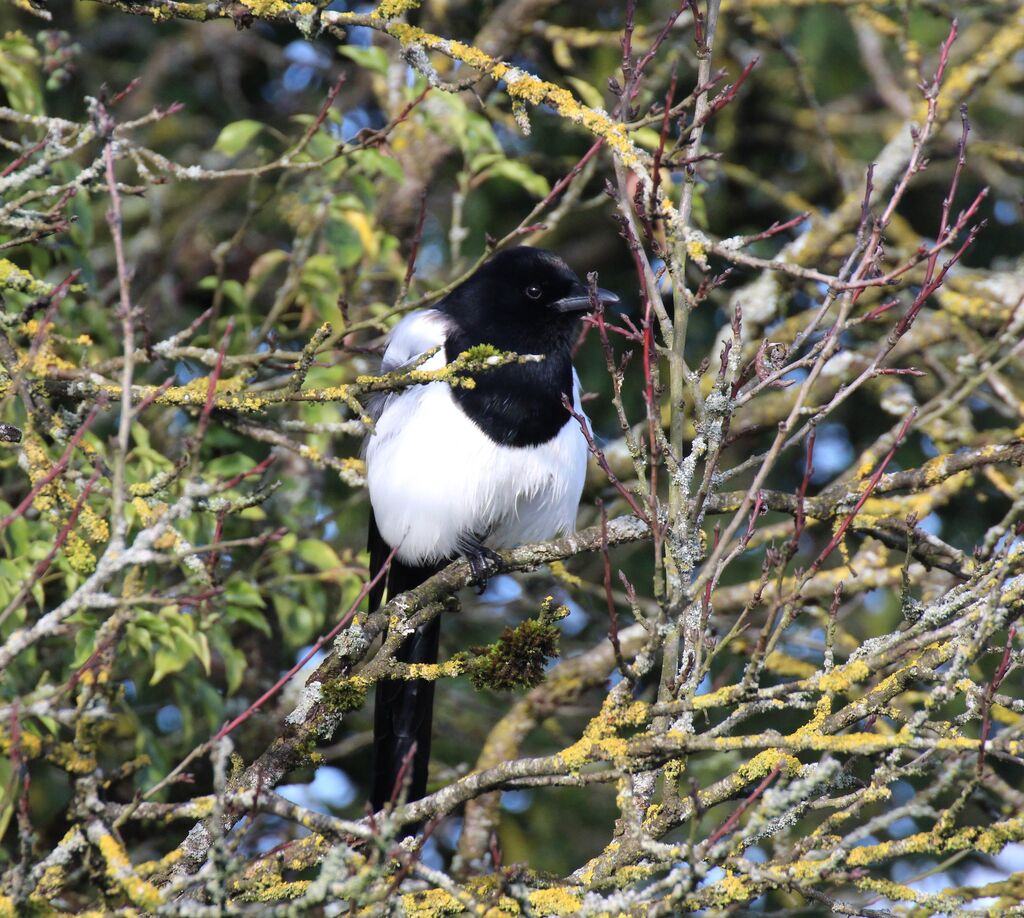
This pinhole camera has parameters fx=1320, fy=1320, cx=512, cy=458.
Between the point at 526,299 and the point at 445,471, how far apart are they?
686mm

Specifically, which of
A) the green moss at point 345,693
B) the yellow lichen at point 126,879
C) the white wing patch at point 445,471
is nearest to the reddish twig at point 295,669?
the green moss at point 345,693

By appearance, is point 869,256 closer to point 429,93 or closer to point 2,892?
point 2,892

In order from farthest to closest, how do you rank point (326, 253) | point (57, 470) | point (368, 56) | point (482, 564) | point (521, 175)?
point (326, 253)
point (521, 175)
point (368, 56)
point (482, 564)
point (57, 470)

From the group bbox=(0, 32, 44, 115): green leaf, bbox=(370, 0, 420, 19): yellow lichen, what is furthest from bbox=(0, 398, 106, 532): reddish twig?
bbox=(0, 32, 44, 115): green leaf

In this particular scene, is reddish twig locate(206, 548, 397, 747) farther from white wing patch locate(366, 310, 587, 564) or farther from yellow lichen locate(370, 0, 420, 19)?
white wing patch locate(366, 310, 587, 564)

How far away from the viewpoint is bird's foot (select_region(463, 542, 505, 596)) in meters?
3.66

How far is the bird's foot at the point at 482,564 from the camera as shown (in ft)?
12.0

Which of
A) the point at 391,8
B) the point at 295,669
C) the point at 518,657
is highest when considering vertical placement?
the point at 391,8

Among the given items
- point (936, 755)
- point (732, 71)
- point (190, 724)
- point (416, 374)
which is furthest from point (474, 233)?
point (936, 755)

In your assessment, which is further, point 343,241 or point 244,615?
point 343,241

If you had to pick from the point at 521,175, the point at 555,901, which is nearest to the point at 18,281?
the point at 555,901

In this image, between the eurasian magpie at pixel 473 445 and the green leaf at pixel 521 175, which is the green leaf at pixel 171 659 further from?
the green leaf at pixel 521 175

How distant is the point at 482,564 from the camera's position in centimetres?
382

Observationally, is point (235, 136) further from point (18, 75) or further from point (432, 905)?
point (432, 905)
